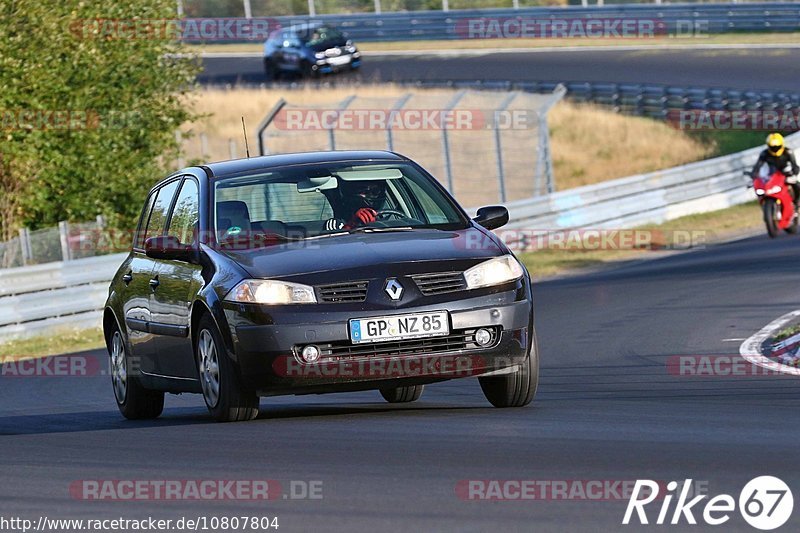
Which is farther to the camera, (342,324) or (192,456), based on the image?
(342,324)

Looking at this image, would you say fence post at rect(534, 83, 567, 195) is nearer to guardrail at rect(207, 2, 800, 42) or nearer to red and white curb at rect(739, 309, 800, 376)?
red and white curb at rect(739, 309, 800, 376)

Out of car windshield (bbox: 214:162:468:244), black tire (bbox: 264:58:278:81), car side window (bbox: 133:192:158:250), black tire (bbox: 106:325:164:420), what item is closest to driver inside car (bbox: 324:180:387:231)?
car windshield (bbox: 214:162:468:244)

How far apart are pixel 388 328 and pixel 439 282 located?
1.27 feet

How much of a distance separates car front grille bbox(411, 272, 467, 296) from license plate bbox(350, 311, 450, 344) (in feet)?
0.50

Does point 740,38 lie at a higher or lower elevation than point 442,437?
lower

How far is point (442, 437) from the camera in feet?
25.3

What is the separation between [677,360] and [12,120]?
45.2ft

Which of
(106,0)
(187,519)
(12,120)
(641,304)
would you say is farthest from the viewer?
(106,0)

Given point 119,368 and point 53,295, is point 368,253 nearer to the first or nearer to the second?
point 119,368

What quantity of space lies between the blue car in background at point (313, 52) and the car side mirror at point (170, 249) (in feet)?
132

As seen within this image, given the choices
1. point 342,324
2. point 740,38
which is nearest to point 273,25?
point 740,38

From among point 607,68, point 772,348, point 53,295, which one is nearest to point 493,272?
point 772,348

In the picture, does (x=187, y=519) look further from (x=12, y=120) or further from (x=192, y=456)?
(x=12, y=120)

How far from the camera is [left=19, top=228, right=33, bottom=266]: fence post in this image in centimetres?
2042
